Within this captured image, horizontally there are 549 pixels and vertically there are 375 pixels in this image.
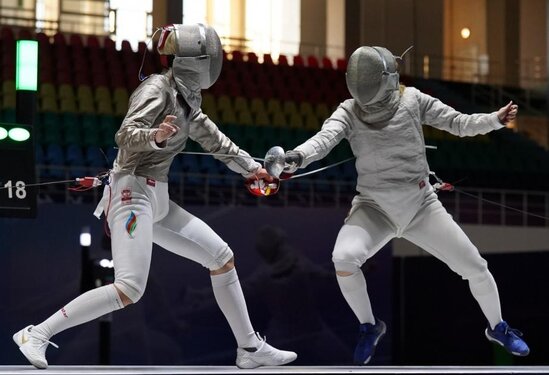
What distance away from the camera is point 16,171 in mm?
4176

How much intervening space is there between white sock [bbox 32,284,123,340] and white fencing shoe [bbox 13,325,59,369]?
23 millimetres

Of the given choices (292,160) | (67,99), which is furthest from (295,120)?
(292,160)

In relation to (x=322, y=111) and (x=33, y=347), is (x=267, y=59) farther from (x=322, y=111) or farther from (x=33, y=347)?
(x=33, y=347)

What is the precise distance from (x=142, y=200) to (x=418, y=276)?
5.18 m

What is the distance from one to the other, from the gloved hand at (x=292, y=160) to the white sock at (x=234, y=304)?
465 mm

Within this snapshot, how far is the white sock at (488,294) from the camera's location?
400 centimetres

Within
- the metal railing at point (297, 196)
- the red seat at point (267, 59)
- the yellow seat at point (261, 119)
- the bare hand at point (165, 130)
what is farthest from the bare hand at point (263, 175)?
the red seat at point (267, 59)

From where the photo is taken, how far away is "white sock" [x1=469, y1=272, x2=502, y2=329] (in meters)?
4.00

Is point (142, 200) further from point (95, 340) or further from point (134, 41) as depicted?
point (134, 41)

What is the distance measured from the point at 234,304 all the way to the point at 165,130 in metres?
0.79

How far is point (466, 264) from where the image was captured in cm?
397

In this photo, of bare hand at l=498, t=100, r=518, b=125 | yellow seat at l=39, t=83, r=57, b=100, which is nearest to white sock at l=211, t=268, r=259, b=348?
bare hand at l=498, t=100, r=518, b=125

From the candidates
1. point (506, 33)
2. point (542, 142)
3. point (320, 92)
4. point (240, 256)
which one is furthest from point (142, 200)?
point (506, 33)

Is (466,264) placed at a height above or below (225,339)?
above
